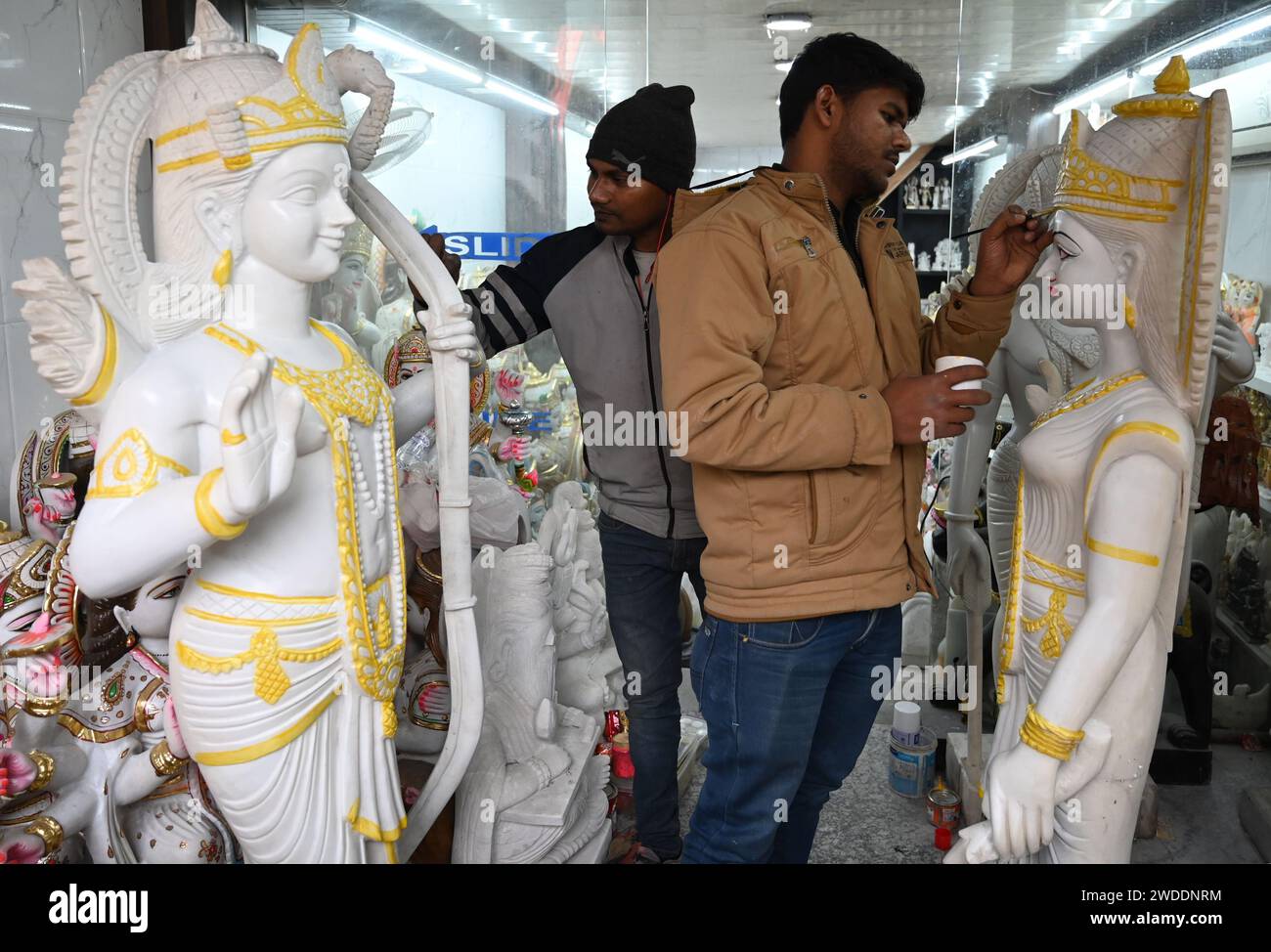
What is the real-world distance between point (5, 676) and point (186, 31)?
2151 millimetres

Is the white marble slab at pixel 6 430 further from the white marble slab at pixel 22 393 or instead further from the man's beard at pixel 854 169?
the man's beard at pixel 854 169

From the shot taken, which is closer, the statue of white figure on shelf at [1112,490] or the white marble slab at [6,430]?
the statue of white figure on shelf at [1112,490]

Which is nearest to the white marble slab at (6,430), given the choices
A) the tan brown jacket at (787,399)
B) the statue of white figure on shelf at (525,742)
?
the statue of white figure on shelf at (525,742)

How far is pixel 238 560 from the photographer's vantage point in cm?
174

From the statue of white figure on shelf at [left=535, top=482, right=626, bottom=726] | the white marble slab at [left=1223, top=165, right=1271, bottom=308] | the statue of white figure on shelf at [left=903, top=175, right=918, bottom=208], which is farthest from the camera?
the statue of white figure on shelf at [left=903, top=175, right=918, bottom=208]

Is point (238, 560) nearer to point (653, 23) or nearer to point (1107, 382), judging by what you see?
point (1107, 382)

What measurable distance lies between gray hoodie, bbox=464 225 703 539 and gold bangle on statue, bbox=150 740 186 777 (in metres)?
1.18

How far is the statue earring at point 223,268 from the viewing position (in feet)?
5.70

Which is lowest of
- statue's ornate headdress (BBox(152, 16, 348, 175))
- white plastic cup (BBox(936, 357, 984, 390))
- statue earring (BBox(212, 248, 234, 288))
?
white plastic cup (BBox(936, 357, 984, 390))

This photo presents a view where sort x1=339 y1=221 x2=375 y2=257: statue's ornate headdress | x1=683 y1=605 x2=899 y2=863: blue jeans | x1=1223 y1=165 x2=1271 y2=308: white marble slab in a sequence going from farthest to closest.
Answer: x1=339 y1=221 x2=375 y2=257: statue's ornate headdress, x1=1223 y1=165 x2=1271 y2=308: white marble slab, x1=683 y1=605 x2=899 y2=863: blue jeans

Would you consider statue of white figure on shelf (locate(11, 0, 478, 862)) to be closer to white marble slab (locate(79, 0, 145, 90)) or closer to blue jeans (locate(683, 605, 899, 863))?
blue jeans (locate(683, 605, 899, 863))

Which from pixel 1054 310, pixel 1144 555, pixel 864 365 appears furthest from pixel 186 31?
pixel 1144 555

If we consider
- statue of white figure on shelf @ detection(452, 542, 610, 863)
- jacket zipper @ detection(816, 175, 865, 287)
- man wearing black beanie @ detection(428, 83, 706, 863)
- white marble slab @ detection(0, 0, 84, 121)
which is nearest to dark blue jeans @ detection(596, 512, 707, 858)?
man wearing black beanie @ detection(428, 83, 706, 863)

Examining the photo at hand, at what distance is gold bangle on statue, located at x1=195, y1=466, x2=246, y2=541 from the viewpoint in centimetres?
154
